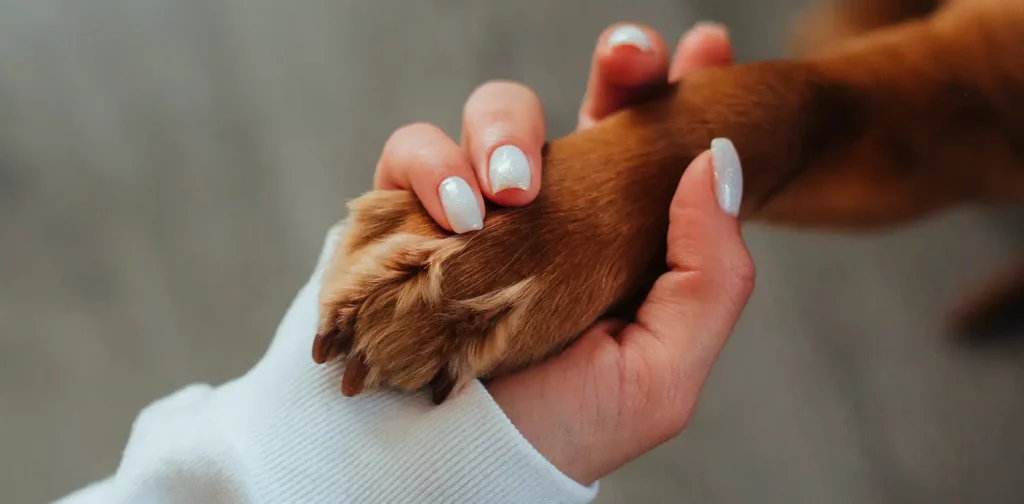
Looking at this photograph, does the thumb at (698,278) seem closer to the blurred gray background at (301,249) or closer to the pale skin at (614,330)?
the pale skin at (614,330)

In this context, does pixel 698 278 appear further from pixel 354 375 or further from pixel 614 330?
pixel 354 375

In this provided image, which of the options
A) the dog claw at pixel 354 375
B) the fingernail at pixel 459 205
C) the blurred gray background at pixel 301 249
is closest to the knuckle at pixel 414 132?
the fingernail at pixel 459 205

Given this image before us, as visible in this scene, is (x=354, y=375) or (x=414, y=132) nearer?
(x=354, y=375)

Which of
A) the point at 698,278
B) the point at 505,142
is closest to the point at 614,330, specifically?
the point at 698,278

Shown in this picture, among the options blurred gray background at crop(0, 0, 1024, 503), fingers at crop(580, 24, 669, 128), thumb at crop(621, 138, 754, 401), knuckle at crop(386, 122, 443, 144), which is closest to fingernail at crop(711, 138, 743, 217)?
thumb at crop(621, 138, 754, 401)

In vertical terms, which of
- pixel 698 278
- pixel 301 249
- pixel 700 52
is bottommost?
pixel 301 249

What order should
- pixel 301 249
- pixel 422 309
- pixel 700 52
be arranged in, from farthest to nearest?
1. pixel 301 249
2. pixel 700 52
3. pixel 422 309
